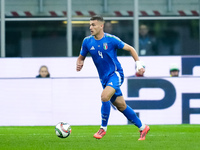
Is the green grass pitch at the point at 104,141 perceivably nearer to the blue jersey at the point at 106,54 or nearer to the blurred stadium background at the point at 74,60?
the blue jersey at the point at 106,54

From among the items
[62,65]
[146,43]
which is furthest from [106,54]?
[146,43]

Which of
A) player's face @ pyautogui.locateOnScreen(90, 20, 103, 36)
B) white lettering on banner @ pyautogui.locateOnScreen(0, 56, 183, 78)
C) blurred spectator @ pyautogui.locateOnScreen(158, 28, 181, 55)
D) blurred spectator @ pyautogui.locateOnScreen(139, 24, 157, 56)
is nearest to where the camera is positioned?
player's face @ pyautogui.locateOnScreen(90, 20, 103, 36)

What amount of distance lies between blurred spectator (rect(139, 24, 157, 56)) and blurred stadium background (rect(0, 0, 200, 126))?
12 centimetres

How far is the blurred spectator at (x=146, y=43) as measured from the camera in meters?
18.2

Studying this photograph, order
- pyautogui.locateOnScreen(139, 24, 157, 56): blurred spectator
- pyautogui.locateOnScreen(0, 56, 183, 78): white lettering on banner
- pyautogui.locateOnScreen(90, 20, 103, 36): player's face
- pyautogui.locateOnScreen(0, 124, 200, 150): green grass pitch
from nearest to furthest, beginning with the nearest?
pyautogui.locateOnScreen(0, 124, 200, 150): green grass pitch
pyautogui.locateOnScreen(90, 20, 103, 36): player's face
pyautogui.locateOnScreen(0, 56, 183, 78): white lettering on banner
pyautogui.locateOnScreen(139, 24, 157, 56): blurred spectator

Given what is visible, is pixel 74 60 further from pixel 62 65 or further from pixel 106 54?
pixel 106 54

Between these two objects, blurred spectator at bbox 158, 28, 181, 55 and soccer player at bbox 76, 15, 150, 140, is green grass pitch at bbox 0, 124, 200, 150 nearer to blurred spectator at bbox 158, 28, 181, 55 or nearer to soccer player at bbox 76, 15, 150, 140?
soccer player at bbox 76, 15, 150, 140

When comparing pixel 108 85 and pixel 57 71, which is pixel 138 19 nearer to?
pixel 57 71

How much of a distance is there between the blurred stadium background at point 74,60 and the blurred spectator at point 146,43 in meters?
0.12

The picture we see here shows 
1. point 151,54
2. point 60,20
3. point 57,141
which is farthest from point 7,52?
point 57,141

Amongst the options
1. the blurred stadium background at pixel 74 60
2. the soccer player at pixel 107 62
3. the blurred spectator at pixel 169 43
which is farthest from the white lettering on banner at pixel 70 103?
the blurred spectator at pixel 169 43

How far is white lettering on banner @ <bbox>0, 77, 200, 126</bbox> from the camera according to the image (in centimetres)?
1349

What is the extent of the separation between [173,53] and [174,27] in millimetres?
785

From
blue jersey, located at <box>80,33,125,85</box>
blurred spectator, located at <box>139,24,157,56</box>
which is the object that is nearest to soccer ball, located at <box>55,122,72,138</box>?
blue jersey, located at <box>80,33,125,85</box>
